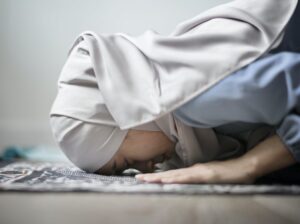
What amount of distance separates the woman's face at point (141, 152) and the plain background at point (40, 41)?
1.09 metres

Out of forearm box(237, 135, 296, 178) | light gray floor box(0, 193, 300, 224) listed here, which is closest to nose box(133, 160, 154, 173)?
→ forearm box(237, 135, 296, 178)

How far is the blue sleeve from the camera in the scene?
61cm

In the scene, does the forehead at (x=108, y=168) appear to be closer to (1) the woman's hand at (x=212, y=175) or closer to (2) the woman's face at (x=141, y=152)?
(2) the woman's face at (x=141, y=152)

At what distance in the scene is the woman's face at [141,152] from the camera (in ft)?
2.58

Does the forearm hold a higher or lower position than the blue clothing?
lower

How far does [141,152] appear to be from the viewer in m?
0.81

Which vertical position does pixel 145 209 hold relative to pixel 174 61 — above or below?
below

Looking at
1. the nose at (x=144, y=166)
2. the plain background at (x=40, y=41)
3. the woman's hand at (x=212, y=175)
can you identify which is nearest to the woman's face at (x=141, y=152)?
the nose at (x=144, y=166)

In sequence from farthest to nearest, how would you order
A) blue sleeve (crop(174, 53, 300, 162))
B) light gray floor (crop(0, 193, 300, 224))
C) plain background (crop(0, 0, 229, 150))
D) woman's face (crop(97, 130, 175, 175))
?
plain background (crop(0, 0, 229, 150))
woman's face (crop(97, 130, 175, 175))
blue sleeve (crop(174, 53, 300, 162))
light gray floor (crop(0, 193, 300, 224))

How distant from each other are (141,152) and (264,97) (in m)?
0.29

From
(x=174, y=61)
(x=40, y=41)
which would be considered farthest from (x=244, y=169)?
(x=40, y=41)

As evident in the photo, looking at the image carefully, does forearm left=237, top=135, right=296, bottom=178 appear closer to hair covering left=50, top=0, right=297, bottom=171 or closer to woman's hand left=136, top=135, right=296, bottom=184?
woman's hand left=136, top=135, right=296, bottom=184

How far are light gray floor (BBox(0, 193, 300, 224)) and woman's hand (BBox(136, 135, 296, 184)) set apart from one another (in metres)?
0.13

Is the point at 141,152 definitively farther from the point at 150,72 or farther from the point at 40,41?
the point at 40,41
